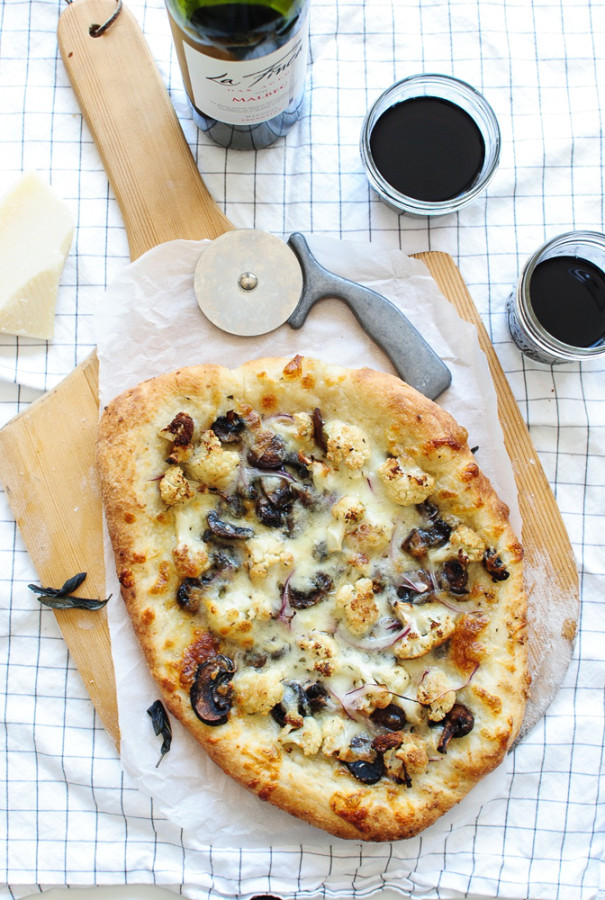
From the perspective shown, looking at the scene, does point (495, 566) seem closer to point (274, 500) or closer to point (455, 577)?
point (455, 577)

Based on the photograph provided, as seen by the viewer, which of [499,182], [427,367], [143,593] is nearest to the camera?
Answer: [143,593]

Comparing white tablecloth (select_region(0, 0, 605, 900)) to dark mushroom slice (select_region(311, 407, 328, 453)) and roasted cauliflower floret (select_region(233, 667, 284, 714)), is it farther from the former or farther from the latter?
dark mushroom slice (select_region(311, 407, 328, 453))

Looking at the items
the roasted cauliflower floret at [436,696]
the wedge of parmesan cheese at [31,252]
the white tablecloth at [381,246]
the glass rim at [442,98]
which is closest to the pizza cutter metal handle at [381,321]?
the white tablecloth at [381,246]

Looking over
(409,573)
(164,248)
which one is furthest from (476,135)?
(409,573)

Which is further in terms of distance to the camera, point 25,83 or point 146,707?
point 25,83

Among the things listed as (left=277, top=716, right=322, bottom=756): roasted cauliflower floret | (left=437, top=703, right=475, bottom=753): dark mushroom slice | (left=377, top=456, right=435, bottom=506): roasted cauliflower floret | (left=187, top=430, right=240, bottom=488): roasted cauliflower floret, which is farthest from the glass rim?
(left=277, top=716, right=322, bottom=756): roasted cauliflower floret

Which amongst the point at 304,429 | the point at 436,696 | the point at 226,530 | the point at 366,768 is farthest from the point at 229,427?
the point at 366,768

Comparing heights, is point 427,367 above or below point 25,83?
below

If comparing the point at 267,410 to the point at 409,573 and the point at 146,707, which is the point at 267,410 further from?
the point at 146,707
